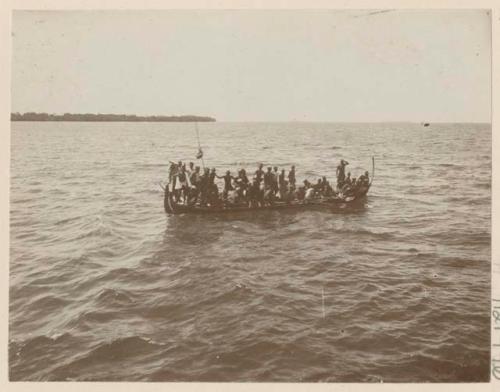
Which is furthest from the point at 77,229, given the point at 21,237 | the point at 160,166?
the point at 160,166

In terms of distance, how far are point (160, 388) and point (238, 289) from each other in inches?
85.6

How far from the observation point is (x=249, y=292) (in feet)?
25.2

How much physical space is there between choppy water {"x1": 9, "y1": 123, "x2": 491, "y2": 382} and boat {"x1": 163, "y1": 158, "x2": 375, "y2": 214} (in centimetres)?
22

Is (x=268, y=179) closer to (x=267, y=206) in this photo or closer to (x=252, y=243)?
(x=267, y=206)

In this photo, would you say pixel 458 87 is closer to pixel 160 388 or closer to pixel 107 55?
pixel 107 55

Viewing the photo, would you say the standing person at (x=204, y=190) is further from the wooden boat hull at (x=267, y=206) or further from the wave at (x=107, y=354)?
the wave at (x=107, y=354)

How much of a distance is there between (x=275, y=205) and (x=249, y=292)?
449 cm

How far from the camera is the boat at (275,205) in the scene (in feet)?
37.5

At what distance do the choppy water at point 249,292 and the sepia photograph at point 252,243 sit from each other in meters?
0.03

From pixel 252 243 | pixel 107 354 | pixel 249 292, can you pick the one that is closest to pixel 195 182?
pixel 252 243

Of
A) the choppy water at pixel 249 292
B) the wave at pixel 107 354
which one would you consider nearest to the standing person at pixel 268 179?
the choppy water at pixel 249 292

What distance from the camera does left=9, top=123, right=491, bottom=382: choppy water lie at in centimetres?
624

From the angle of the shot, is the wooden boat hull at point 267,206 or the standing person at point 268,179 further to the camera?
the standing person at point 268,179

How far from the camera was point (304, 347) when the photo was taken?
251 inches
